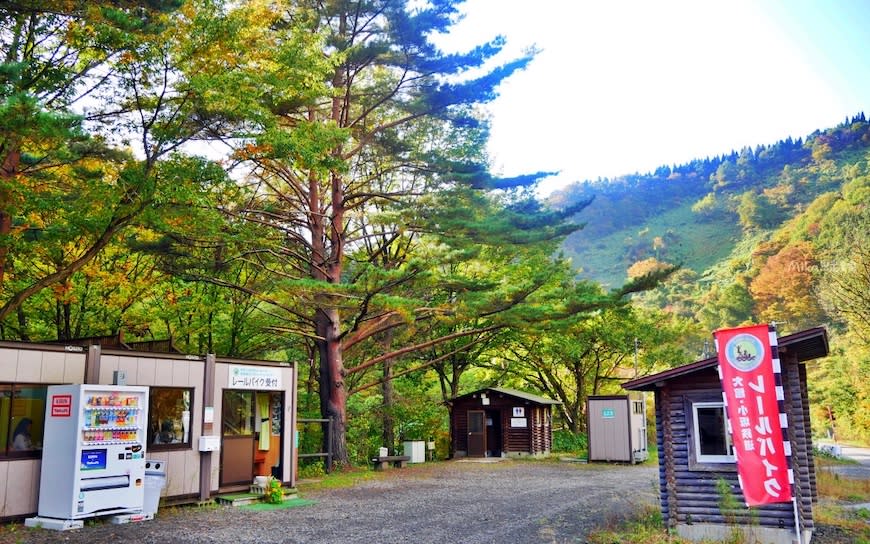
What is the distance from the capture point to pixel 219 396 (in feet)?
41.1

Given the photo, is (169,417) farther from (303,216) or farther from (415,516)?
(303,216)

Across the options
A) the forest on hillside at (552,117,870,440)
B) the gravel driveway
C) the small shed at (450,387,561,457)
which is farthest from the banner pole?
the forest on hillside at (552,117,870,440)

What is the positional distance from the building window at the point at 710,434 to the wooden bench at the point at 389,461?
12.2 metres

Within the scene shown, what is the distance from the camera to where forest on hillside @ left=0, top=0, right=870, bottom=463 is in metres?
9.73

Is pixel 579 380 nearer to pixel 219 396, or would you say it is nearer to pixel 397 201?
pixel 397 201

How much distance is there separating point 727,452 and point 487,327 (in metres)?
10.2

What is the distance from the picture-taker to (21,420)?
9.79m

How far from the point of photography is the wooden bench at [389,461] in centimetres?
1983

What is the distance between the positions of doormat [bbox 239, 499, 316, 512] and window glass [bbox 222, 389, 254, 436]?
155cm

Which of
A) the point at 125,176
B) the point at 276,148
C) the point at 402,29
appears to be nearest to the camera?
the point at 125,176

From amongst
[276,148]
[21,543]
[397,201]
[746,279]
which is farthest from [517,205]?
[746,279]

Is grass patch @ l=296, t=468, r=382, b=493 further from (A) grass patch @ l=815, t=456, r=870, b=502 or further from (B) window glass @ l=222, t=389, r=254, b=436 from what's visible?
(A) grass patch @ l=815, t=456, r=870, b=502

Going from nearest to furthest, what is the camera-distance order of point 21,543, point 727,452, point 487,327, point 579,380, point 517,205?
1. point 21,543
2. point 727,452
3. point 517,205
4. point 487,327
5. point 579,380

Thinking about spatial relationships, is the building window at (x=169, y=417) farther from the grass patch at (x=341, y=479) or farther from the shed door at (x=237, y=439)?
the grass patch at (x=341, y=479)
